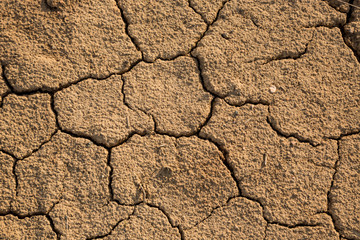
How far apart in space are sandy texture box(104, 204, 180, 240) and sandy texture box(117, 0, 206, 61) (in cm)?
100

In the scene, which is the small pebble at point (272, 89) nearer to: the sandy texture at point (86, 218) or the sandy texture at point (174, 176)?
the sandy texture at point (174, 176)

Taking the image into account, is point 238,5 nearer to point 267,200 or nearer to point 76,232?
point 267,200

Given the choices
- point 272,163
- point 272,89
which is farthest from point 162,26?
point 272,163

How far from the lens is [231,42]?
2393 mm

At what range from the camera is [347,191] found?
2250mm

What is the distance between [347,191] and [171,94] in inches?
51.1

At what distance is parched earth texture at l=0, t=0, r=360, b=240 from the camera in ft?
7.09

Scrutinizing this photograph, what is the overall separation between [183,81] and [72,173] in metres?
0.92

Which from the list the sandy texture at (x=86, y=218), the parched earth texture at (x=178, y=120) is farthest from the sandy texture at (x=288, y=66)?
the sandy texture at (x=86, y=218)

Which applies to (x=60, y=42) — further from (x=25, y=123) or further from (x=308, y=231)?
(x=308, y=231)

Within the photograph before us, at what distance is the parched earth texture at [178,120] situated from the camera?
216cm

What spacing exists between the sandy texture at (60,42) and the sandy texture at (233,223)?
1126 millimetres

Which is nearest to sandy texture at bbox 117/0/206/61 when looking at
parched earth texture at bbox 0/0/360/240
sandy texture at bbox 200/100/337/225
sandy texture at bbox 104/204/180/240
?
parched earth texture at bbox 0/0/360/240

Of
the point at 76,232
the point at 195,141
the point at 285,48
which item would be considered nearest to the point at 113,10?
the point at 195,141
